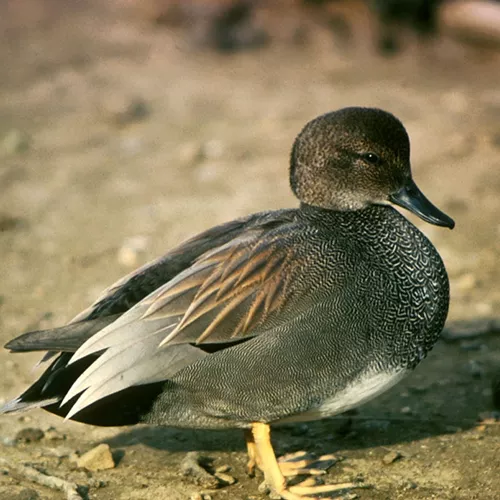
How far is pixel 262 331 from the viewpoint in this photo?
146 inches

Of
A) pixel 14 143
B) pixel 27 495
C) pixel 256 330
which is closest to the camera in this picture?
pixel 256 330

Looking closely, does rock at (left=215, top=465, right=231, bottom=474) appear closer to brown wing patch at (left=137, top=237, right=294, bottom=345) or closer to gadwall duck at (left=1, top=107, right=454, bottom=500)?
gadwall duck at (left=1, top=107, right=454, bottom=500)

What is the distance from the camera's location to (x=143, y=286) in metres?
3.92

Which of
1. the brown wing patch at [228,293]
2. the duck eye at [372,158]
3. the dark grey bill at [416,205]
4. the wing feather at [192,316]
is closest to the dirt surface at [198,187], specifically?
the wing feather at [192,316]

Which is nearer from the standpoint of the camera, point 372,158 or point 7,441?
point 372,158

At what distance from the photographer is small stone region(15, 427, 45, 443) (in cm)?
426

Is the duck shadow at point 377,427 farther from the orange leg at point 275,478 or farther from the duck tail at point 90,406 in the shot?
the duck tail at point 90,406

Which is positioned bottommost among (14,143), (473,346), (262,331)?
(473,346)

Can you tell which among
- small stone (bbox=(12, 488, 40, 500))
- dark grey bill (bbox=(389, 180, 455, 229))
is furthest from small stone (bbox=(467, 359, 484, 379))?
small stone (bbox=(12, 488, 40, 500))

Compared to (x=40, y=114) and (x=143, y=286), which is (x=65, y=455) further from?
(x=40, y=114)

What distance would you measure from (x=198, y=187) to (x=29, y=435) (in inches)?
110

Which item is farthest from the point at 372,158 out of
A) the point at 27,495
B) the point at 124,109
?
the point at 124,109

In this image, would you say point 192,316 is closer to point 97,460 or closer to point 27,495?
point 97,460

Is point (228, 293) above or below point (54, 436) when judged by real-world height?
above
